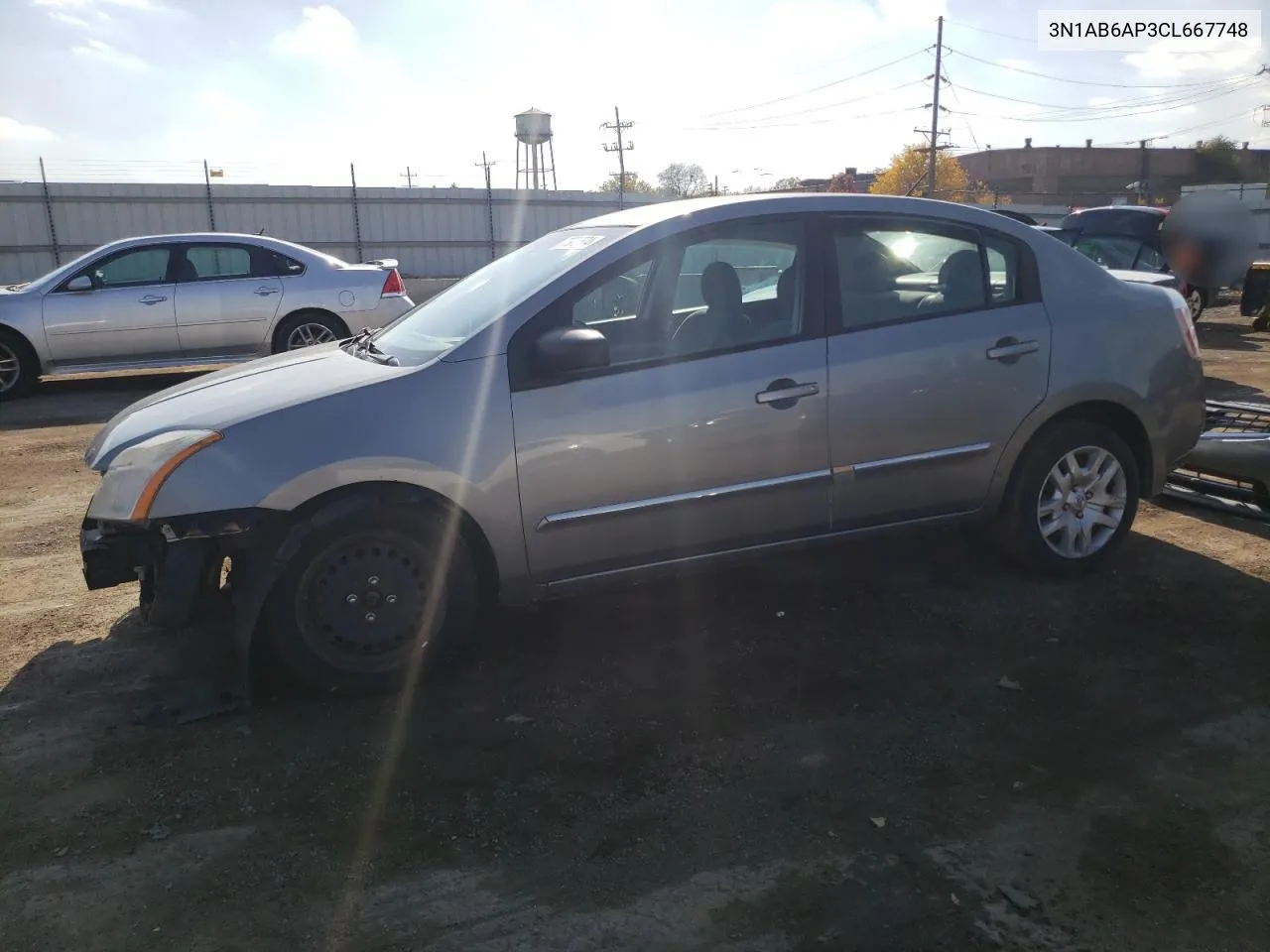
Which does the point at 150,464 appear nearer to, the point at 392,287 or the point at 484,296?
the point at 484,296

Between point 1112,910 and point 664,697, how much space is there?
159 centimetres

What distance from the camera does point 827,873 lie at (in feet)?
8.30

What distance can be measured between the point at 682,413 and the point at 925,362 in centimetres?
115

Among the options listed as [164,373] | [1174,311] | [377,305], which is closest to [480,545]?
[1174,311]

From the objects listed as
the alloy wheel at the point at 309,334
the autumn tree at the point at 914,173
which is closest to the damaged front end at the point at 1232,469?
the alloy wheel at the point at 309,334

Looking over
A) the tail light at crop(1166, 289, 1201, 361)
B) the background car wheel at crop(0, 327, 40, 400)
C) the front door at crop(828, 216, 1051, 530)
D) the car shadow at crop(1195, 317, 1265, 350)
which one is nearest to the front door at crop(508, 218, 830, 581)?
the front door at crop(828, 216, 1051, 530)

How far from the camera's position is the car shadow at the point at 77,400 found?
8953mm

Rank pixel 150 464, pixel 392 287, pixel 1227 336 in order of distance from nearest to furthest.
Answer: pixel 150 464
pixel 392 287
pixel 1227 336

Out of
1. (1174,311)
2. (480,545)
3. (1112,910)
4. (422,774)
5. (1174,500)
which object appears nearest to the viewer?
(1112,910)

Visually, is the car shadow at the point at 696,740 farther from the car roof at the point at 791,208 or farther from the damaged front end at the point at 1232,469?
the car roof at the point at 791,208

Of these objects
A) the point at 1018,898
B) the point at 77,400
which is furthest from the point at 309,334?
the point at 1018,898

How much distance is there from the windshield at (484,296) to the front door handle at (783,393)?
0.86 metres

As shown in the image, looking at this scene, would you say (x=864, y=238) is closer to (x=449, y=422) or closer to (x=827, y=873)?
(x=449, y=422)

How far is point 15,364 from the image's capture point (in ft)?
32.4
